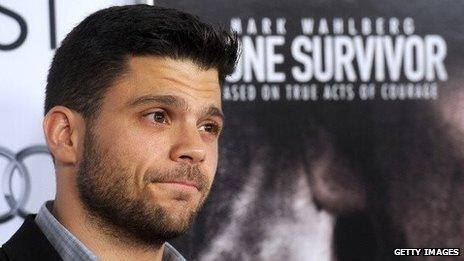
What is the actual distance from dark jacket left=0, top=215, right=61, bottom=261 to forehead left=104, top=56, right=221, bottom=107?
178 millimetres

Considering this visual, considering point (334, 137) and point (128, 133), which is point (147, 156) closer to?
point (128, 133)

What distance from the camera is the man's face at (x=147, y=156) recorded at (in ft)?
3.20

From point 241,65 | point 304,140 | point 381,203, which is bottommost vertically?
point 381,203

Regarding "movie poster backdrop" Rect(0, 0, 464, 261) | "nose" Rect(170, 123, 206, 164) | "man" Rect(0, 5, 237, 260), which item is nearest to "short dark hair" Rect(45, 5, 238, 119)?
"man" Rect(0, 5, 237, 260)

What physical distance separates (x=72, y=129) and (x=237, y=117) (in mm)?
456

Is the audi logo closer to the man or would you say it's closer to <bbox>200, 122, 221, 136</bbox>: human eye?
the man

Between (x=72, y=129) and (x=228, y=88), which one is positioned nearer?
(x=72, y=129)

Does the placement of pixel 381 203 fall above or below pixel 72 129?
below

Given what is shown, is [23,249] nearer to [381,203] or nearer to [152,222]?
[152,222]

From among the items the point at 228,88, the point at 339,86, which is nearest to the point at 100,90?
the point at 228,88

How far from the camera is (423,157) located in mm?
1442

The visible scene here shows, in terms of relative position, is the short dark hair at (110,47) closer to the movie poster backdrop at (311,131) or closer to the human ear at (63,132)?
the human ear at (63,132)

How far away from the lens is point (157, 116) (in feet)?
3.27

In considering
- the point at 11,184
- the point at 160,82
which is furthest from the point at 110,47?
the point at 11,184
